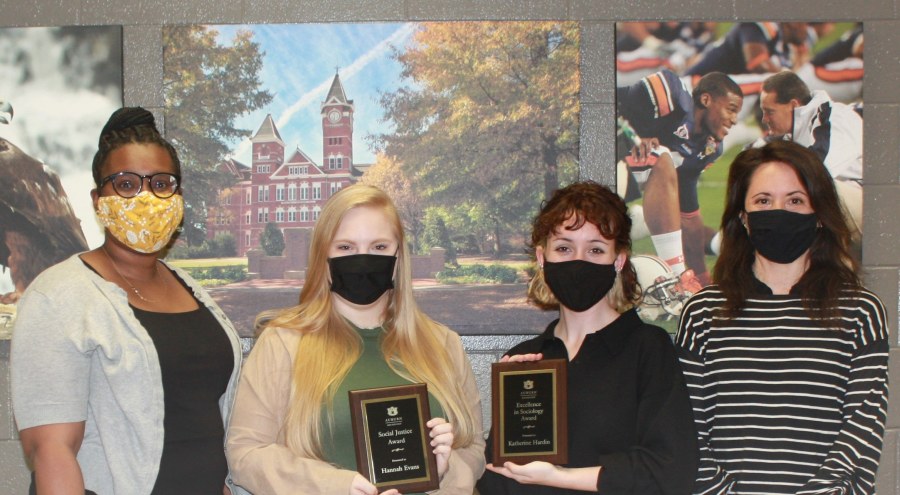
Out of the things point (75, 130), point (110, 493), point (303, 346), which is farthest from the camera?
point (75, 130)

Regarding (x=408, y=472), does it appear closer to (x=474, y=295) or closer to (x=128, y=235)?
(x=128, y=235)

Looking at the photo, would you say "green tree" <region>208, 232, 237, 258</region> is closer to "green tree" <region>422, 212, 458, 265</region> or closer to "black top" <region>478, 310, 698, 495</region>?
"green tree" <region>422, 212, 458, 265</region>

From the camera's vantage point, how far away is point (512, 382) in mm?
2264

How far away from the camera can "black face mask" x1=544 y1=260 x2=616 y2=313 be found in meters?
2.30

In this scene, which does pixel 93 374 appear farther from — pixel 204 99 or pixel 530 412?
pixel 204 99

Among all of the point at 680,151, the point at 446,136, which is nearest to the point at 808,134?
the point at 680,151

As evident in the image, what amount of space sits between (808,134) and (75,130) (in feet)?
10.0

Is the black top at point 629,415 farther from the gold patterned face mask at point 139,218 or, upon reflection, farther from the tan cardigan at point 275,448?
the gold patterned face mask at point 139,218

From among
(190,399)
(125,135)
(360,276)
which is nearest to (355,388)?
(360,276)

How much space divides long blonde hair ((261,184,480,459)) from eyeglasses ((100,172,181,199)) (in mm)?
432

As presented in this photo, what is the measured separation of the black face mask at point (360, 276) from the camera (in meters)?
2.25

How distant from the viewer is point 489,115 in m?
3.32

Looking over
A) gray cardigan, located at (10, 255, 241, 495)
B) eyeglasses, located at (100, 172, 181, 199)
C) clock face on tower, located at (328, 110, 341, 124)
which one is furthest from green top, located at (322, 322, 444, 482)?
clock face on tower, located at (328, 110, 341, 124)

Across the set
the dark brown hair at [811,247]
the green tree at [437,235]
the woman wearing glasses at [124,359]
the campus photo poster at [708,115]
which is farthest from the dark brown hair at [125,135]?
the campus photo poster at [708,115]
